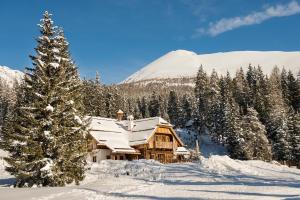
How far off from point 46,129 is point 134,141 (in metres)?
37.1

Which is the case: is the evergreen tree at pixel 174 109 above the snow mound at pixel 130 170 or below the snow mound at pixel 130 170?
above

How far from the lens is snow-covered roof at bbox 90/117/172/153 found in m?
63.9

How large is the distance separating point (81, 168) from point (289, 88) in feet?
306

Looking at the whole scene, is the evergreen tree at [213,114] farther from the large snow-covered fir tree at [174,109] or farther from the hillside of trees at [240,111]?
the large snow-covered fir tree at [174,109]

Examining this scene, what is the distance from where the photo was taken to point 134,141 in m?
68.2

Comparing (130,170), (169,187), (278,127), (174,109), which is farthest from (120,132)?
(174,109)

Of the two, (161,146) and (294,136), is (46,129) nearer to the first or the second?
(161,146)

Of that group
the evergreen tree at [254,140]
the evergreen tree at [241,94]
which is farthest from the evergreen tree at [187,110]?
the evergreen tree at [254,140]

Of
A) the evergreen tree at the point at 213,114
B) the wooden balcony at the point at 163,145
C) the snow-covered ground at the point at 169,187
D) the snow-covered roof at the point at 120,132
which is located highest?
the evergreen tree at the point at 213,114

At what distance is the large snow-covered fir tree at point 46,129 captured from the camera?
30.6m

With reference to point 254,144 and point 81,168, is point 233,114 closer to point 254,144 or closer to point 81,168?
point 254,144

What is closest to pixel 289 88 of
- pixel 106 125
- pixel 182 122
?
pixel 182 122

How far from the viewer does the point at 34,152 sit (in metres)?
30.3

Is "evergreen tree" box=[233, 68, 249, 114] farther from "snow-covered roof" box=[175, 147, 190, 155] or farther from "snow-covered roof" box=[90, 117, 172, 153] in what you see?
"snow-covered roof" box=[90, 117, 172, 153]
